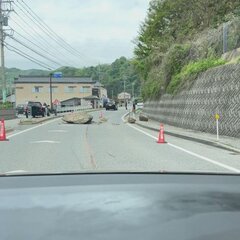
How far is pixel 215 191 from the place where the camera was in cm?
275

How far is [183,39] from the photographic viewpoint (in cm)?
4397

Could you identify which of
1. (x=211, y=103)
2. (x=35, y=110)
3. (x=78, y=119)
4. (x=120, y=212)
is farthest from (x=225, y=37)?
(x=35, y=110)

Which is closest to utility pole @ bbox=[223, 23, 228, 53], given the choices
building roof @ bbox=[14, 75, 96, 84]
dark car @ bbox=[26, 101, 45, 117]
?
dark car @ bbox=[26, 101, 45, 117]

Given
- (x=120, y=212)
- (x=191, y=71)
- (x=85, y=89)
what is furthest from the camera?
(x=85, y=89)

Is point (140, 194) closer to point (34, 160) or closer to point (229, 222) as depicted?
point (229, 222)

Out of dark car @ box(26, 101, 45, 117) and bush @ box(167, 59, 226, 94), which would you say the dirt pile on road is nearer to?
bush @ box(167, 59, 226, 94)

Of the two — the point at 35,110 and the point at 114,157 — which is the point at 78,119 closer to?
the point at 35,110

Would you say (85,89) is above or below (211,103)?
above

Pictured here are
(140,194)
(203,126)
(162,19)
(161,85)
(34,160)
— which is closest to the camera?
(140,194)

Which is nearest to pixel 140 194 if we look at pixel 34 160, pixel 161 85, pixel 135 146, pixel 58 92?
pixel 34 160

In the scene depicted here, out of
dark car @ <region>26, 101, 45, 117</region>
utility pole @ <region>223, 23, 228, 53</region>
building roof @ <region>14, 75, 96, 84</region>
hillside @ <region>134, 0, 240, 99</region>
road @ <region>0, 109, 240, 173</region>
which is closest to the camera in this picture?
road @ <region>0, 109, 240, 173</region>

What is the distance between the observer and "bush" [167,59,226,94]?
2863 centimetres

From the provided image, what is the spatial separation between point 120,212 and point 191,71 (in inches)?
1156

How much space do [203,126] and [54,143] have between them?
8919mm
